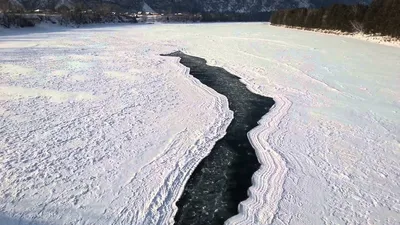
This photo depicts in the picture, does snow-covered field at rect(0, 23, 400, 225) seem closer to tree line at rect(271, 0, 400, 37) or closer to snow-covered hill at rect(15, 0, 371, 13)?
tree line at rect(271, 0, 400, 37)

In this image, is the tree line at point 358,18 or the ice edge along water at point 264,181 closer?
the ice edge along water at point 264,181

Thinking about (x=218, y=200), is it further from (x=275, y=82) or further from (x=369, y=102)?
(x=275, y=82)

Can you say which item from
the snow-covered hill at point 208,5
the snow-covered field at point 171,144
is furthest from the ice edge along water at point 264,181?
the snow-covered hill at point 208,5

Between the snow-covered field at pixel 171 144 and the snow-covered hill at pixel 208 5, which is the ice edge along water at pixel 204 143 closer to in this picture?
the snow-covered field at pixel 171 144

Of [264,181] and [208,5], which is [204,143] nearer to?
[264,181]

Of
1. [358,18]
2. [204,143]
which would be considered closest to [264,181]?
[204,143]

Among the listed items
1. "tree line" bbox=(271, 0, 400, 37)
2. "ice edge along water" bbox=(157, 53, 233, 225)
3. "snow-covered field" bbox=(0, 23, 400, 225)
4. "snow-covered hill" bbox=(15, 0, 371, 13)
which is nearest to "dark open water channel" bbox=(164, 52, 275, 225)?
"ice edge along water" bbox=(157, 53, 233, 225)

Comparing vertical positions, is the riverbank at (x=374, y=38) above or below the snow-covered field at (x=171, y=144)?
below
